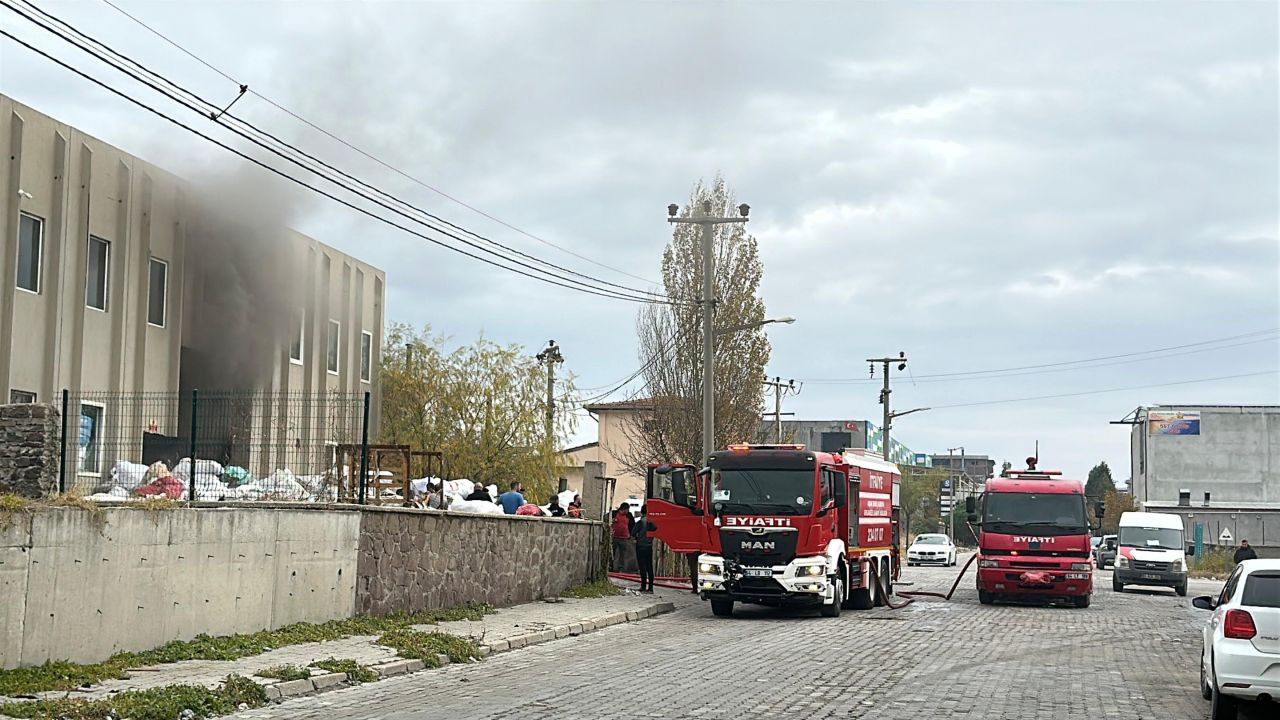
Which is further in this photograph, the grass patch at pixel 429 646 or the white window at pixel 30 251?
the white window at pixel 30 251

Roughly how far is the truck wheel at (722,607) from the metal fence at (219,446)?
27.0 ft

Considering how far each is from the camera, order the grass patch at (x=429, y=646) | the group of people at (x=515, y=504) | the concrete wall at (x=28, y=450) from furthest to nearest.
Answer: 1. the group of people at (x=515, y=504)
2. the grass patch at (x=429, y=646)
3. the concrete wall at (x=28, y=450)

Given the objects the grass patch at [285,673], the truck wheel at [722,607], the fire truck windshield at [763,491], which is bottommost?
the truck wheel at [722,607]

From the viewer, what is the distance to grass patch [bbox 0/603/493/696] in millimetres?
12469

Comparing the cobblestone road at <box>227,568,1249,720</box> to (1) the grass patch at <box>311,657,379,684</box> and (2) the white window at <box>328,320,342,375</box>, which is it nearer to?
(1) the grass patch at <box>311,657,379,684</box>

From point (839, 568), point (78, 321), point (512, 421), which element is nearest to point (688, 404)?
point (512, 421)

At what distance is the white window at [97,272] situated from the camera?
28.0 metres

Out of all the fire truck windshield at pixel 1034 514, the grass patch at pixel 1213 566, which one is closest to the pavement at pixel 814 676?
the fire truck windshield at pixel 1034 514

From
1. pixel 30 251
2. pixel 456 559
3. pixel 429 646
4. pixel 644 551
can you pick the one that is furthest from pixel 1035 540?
pixel 30 251

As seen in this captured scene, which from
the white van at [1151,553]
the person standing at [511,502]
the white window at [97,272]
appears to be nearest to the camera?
the person standing at [511,502]

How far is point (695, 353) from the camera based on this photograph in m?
41.6

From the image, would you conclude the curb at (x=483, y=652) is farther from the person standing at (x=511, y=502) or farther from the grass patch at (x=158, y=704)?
the person standing at (x=511, y=502)

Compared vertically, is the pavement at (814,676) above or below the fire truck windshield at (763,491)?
below

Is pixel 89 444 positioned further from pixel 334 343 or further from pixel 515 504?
pixel 334 343
